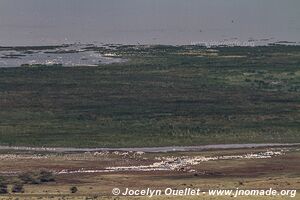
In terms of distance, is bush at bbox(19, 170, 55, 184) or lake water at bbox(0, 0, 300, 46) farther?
lake water at bbox(0, 0, 300, 46)

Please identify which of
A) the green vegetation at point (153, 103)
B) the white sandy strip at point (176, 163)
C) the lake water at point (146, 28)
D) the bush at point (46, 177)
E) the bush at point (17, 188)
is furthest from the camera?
the lake water at point (146, 28)

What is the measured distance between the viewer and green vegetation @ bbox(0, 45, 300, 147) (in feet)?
151

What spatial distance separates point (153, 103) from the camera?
54.2 metres

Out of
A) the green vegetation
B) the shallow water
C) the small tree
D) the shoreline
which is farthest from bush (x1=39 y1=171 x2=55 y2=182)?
the shallow water

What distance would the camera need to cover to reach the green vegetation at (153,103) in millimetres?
46031

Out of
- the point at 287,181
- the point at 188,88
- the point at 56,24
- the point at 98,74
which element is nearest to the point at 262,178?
the point at 287,181

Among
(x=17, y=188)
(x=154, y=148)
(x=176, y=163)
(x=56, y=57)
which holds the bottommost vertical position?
(x=154, y=148)

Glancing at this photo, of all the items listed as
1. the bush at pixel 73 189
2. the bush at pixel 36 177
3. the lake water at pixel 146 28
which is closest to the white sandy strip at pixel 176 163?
the bush at pixel 36 177

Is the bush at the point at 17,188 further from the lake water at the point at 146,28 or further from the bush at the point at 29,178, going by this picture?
the lake water at the point at 146,28

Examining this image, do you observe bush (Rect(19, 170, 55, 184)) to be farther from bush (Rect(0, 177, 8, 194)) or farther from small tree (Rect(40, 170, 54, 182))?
bush (Rect(0, 177, 8, 194))

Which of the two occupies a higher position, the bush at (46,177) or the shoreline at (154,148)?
the bush at (46,177)

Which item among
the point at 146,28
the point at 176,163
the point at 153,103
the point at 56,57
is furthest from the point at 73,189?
the point at 146,28

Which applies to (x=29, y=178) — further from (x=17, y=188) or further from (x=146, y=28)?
(x=146, y=28)

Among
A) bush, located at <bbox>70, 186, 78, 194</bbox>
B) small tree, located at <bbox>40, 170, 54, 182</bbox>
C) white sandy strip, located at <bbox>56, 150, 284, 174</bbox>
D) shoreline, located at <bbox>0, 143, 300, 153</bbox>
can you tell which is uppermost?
bush, located at <bbox>70, 186, 78, 194</bbox>
